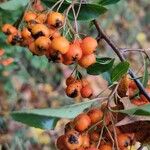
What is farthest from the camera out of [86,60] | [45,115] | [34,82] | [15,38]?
[34,82]

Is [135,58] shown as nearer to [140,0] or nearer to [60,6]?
[140,0]

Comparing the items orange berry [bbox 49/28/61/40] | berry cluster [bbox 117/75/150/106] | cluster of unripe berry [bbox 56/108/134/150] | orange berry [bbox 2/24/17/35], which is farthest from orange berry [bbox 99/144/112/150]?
orange berry [bbox 2/24/17/35]

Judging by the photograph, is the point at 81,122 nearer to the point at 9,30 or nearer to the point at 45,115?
the point at 45,115

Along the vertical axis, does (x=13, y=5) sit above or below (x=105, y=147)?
above

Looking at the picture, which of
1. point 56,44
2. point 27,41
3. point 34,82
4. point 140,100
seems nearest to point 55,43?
Answer: point 56,44

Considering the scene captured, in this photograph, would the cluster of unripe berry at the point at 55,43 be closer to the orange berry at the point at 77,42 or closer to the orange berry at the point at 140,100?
the orange berry at the point at 77,42

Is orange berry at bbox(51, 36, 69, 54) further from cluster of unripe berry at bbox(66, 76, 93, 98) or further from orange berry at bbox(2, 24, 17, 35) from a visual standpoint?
orange berry at bbox(2, 24, 17, 35)

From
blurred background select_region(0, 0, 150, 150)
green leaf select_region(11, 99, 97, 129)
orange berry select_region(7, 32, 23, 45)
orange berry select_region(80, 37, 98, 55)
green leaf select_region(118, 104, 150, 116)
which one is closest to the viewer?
green leaf select_region(11, 99, 97, 129)
